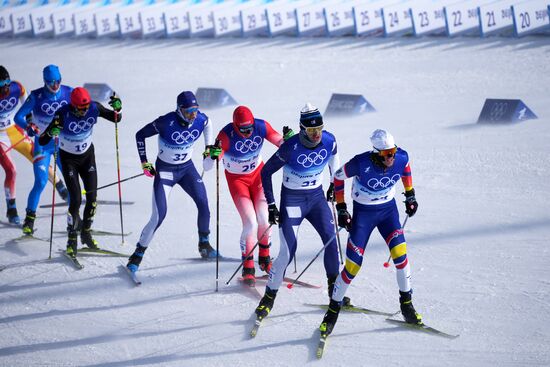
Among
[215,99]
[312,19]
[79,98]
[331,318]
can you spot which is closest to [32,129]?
[79,98]

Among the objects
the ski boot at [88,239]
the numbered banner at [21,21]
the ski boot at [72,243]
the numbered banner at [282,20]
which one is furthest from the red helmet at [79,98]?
the numbered banner at [21,21]

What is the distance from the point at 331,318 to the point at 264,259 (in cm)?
200

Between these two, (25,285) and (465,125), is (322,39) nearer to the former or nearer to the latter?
(465,125)

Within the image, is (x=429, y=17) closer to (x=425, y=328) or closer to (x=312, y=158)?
(x=312, y=158)

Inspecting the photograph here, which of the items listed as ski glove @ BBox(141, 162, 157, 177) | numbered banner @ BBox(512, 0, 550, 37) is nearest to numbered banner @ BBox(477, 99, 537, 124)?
numbered banner @ BBox(512, 0, 550, 37)

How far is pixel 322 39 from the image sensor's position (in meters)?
25.1

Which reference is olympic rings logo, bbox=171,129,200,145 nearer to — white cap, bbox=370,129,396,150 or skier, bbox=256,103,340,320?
skier, bbox=256,103,340,320

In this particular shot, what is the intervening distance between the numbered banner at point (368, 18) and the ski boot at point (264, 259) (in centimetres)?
1608

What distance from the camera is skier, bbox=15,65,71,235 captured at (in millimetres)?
10766

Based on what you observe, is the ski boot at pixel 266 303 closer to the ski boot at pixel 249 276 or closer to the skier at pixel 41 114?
the ski boot at pixel 249 276

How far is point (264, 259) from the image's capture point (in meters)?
9.47

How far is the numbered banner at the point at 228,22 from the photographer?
26.8m

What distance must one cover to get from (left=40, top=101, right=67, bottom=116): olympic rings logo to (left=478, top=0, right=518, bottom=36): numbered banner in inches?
581

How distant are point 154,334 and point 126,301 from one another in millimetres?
1026
